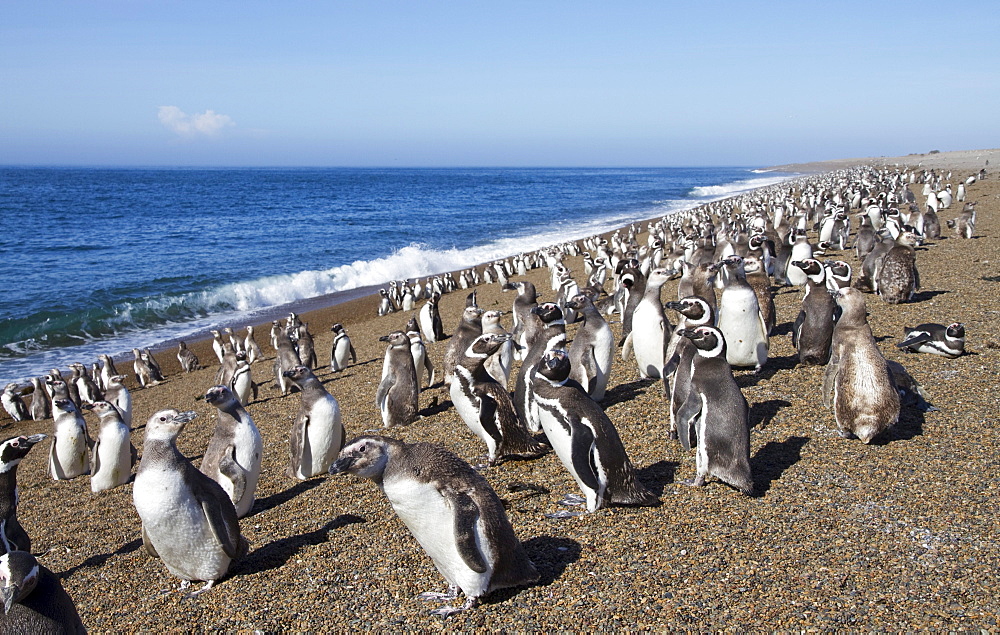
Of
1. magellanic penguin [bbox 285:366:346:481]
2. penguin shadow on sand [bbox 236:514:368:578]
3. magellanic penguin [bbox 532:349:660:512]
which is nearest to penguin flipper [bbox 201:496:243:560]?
penguin shadow on sand [bbox 236:514:368:578]

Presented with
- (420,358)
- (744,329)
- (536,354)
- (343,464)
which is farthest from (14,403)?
(744,329)

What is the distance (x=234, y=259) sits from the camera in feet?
112

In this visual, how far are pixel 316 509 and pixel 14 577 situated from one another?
2.85m

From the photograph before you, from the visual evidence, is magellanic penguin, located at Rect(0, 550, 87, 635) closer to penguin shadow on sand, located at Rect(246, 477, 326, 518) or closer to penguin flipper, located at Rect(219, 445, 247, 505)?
penguin flipper, located at Rect(219, 445, 247, 505)

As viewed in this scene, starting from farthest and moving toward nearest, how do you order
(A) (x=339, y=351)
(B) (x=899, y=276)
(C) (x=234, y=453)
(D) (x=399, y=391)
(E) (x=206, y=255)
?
(E) (x=206, y=255) < (A) (x=339, y=351) < (B) (x=899, y=276) < (D) (x=399, y=391) < (C) (x=234, y=453)

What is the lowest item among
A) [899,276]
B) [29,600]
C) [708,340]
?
[29,600]

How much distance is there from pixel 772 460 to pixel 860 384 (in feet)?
3.64

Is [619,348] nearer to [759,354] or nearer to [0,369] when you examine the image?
[759,354]

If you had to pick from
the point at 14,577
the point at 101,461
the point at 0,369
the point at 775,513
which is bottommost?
the point at 0,369

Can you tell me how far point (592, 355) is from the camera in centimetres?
831

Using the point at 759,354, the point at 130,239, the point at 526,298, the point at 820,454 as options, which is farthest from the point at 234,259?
the point at 820,454

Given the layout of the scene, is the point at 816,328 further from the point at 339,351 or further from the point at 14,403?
the point at 14,403

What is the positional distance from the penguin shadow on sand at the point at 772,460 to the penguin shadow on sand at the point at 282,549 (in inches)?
132

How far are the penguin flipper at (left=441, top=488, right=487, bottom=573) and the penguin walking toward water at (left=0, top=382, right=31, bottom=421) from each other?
42.8 feet
